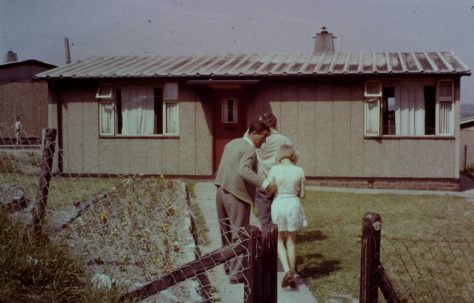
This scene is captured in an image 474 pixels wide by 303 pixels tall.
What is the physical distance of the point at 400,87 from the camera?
14211 millimetres

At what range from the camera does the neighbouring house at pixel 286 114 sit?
1394cm

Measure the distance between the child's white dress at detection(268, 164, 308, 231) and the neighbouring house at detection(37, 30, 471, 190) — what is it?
8.61 meters

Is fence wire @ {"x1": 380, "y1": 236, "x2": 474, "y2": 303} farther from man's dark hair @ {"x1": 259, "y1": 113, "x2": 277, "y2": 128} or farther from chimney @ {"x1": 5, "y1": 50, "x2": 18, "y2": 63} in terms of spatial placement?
chimney @ {"x1": 5, "y1": 50, "x2": 18, "y2": 63}

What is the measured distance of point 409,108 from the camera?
14266mm

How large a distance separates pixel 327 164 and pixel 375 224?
1140 centimetres

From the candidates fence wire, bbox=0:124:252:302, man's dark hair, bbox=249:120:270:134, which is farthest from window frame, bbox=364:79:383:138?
man's dark hair, bbox=249:120:270:134

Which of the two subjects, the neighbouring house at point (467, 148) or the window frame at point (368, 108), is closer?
the window frame at point (368, 108)

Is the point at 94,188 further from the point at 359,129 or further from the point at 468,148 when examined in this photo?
the point at 468,148

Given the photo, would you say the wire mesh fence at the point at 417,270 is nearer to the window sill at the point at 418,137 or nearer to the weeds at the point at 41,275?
the weeds at the point at 41,275

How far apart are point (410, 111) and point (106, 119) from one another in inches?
350

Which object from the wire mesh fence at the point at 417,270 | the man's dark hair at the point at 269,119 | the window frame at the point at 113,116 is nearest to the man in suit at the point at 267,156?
the man's dark hair at the point at 269,119

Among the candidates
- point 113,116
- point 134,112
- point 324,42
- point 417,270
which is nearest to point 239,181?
point 417,270

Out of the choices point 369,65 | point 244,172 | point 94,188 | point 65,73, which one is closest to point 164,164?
point 94,188

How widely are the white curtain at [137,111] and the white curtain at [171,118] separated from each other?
20.3 inches
